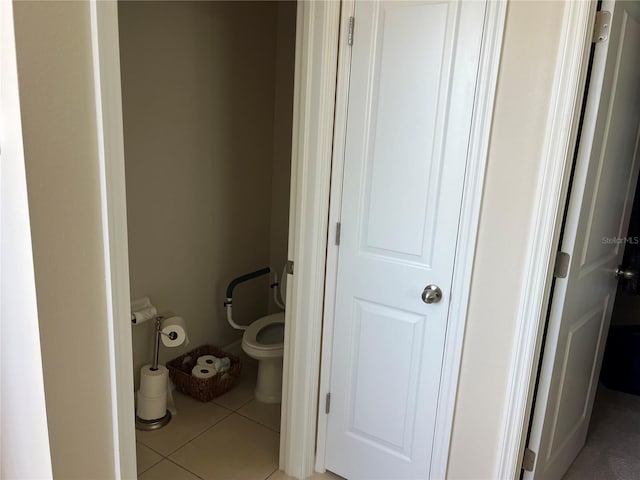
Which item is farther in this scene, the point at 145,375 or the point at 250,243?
the point at 250,243

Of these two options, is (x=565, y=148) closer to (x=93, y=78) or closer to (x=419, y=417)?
(x=419, y=417)

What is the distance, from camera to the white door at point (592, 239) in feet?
4.75

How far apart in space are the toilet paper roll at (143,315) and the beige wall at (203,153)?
0.32ft

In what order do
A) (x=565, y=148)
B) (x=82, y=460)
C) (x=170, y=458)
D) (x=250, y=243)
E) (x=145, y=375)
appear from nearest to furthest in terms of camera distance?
(x=82, y=460)
(x=565, y=148)
(x=170, y=458)
(x=145, y=375)
(x=250, y=243)

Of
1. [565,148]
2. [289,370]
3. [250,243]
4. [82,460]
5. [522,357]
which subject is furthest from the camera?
[250,243]

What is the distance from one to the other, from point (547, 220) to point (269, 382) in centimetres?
174

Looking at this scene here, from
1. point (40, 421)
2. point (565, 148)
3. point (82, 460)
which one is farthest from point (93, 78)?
point (565, 148)

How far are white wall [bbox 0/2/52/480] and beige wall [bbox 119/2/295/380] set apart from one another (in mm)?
1231

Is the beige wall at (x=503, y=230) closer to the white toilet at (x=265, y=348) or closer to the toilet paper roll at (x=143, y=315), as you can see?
the white toilet at (x=265, y=348)

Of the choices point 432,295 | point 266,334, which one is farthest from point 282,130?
point 432,295

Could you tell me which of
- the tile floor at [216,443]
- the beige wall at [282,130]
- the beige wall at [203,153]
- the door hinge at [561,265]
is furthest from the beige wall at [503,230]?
the beige wall at [282,130]

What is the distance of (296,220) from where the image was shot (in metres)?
1.83

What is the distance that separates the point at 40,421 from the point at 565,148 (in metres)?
1.52

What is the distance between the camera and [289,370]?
6.51ft
